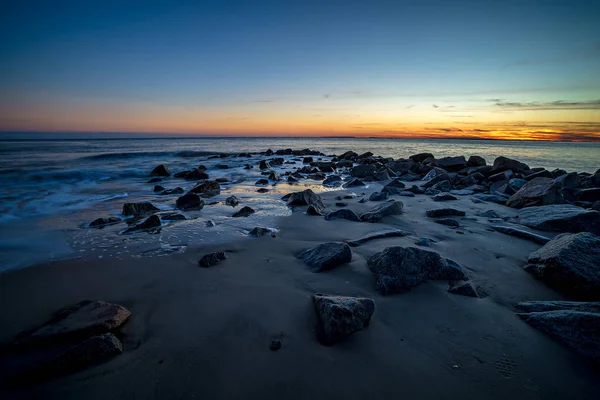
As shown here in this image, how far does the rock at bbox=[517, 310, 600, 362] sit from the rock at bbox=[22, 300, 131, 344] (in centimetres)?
349

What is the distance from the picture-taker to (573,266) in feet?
8.85

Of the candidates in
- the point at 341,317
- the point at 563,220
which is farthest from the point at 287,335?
the point at 563,220

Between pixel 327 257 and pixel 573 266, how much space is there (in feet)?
8.07

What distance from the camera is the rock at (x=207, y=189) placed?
8366 mm

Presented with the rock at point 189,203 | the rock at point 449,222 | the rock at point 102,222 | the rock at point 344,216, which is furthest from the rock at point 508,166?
the rock at point 102,222

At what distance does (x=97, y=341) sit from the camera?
1.98 m

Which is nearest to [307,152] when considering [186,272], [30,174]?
[30,174]

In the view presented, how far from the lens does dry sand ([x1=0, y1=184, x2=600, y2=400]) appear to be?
5.69ft

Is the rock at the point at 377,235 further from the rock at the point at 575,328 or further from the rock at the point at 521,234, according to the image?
the rock at the point at 575,328

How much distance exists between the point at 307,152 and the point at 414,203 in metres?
24.0

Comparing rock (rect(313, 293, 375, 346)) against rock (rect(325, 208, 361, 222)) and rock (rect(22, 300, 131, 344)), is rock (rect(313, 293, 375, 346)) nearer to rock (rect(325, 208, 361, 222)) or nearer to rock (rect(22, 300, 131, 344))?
rock (rect(22, 300, 131, 344))

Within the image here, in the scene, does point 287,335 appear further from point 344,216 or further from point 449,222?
A: point 449,222

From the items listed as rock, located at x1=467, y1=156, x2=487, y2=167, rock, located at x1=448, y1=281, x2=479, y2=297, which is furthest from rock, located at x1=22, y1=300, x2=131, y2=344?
rock, located at x1=467, y1=156, x2=487, y2=167

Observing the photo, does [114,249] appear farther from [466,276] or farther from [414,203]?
[414,203]
